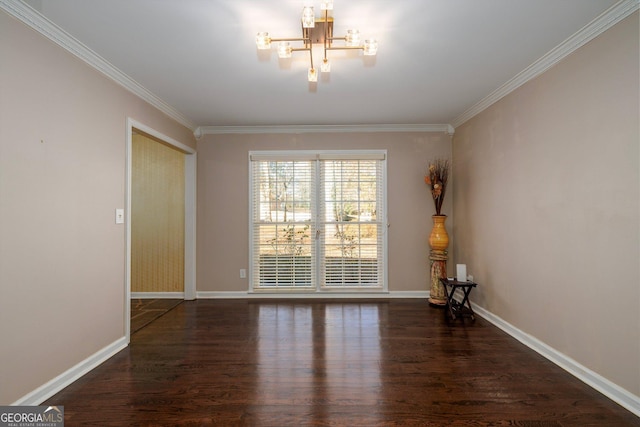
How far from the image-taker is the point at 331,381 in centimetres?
219

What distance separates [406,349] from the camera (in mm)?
2697

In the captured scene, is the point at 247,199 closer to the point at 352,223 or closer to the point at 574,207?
the point at 352,223

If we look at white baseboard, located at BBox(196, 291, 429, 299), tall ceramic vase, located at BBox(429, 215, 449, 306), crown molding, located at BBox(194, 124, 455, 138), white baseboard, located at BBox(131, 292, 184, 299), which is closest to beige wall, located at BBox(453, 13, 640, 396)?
tall ceramic vase, located at BBox(429, 215, 449, 306)

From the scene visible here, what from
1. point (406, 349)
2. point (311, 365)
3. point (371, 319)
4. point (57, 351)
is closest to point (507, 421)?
point (406, 349)

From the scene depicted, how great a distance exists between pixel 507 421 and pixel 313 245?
3.02m

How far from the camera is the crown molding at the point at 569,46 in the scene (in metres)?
1.88

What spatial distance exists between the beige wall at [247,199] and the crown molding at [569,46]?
1267 millimetres

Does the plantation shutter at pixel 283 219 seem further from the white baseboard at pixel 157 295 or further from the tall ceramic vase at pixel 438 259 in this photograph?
the tall ceramic vase at pixel 438 259

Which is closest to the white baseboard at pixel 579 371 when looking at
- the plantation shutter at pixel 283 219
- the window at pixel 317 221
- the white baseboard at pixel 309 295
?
the white baseboard at pixel 309 295

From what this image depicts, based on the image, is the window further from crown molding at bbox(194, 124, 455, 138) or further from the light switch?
the light switch

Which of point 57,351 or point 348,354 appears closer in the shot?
point 57,351

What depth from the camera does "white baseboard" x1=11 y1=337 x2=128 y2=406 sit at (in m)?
1.91

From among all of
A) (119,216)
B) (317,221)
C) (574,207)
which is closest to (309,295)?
(317,221)

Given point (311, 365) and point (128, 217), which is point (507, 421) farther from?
point (128, 217)
